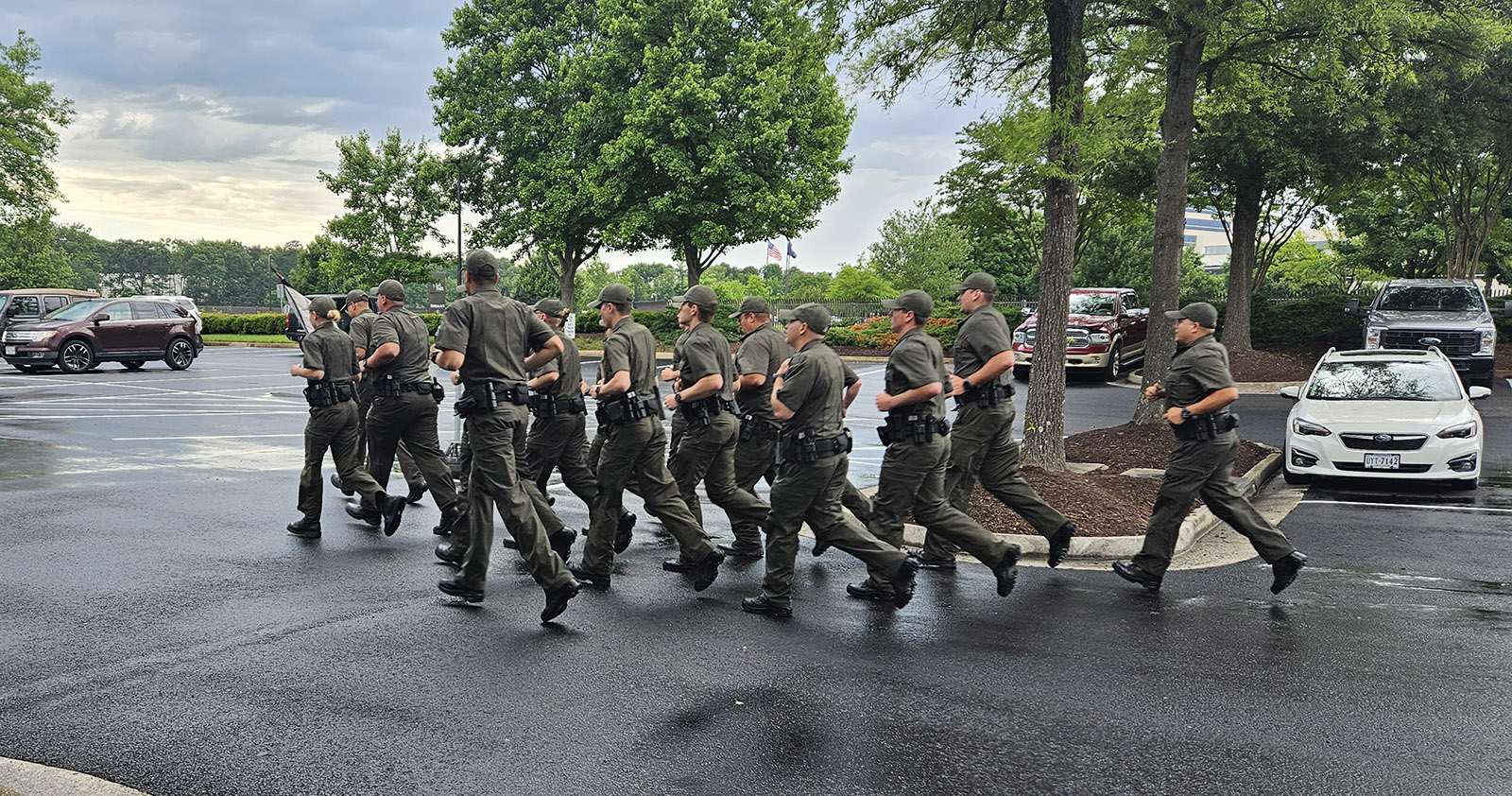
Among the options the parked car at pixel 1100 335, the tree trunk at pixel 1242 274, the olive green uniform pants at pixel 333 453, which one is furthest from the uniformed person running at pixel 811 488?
the tree trunk at pixel 1242 274

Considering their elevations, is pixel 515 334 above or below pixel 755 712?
above

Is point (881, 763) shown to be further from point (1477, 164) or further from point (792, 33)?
point (1477, 164)

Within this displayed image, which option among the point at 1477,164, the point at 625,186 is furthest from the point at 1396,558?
the point at 625,186

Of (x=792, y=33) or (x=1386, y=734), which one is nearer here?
(x=1386, y=734)

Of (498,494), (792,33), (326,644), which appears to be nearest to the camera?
(326,644)

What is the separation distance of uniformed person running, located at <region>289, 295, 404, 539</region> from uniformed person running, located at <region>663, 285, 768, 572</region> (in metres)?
2.40

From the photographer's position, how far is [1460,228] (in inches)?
1054

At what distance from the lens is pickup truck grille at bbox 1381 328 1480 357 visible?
18.7 meters

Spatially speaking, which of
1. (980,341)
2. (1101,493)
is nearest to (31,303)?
(1101,493)

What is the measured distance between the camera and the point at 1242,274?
79.3 ft

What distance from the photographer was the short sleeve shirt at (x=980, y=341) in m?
7.14

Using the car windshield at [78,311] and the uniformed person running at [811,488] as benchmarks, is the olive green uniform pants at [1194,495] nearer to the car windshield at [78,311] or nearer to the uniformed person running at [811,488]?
the uniformed person running at [811,488]

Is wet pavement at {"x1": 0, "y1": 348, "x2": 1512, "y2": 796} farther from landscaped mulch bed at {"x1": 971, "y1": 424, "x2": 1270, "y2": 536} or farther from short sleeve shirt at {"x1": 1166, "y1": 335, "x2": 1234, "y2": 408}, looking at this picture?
short sleeve shirt at {"x1": 1166, "y1": 335, "x2": 1234, "y2": 408}

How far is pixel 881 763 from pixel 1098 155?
7301 mm
